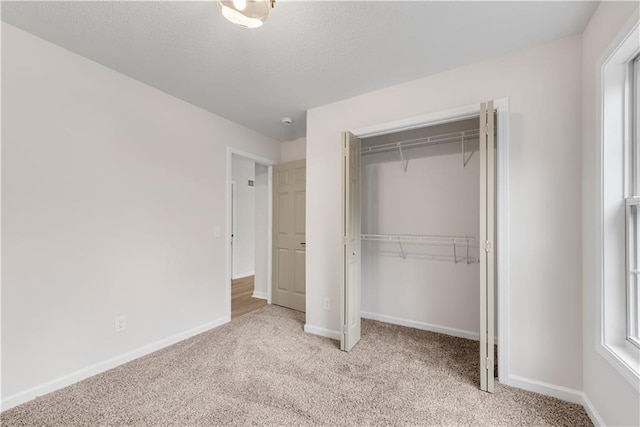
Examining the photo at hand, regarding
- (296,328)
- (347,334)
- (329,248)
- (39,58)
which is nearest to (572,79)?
(329,248)

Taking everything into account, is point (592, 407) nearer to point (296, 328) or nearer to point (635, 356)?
point (635, 356)

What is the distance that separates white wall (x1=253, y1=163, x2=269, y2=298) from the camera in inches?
166

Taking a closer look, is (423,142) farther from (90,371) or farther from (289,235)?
(90,371)

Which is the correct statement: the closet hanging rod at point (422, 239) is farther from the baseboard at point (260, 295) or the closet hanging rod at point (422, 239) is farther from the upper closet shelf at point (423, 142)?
the baseboard at point (260, 295)

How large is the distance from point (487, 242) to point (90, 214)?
301cm

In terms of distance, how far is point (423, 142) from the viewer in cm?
299

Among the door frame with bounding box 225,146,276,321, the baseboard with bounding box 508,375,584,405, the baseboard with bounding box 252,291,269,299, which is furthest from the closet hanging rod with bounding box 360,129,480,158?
the baseboard with bounding box 252,291,269,299

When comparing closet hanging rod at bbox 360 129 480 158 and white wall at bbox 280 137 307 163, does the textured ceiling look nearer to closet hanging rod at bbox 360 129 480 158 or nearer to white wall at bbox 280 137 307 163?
closet hanging rod at bbox 360 129 480 158

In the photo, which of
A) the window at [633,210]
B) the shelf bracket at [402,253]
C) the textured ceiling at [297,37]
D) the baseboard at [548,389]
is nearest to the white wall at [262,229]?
the textured ceiling at [297,37]

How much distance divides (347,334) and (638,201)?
213 cm

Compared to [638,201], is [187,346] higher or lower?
lower

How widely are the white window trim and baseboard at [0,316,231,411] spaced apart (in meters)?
3.29

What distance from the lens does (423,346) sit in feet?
8.52

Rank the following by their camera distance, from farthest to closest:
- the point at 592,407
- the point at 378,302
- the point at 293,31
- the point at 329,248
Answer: the point at 378,302 → the point at 329,248 → the point at 293,31 → the point at 592,407
